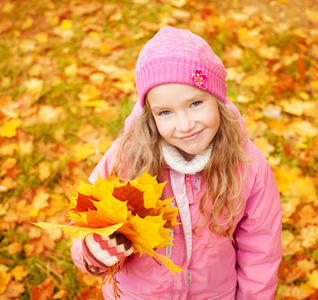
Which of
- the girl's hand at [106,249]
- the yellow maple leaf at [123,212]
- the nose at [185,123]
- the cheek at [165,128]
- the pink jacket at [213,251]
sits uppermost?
the nose at [185,123]

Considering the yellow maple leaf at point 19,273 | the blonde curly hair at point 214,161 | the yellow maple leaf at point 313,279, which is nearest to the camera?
the blonde curly hair at point 214,161

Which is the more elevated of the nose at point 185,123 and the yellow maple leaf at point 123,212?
the nose at point 185,123

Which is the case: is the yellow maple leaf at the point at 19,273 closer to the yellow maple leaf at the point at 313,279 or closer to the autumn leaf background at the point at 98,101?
the autumn leaf background at the point at 98,101

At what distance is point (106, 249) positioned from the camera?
125 centimetres

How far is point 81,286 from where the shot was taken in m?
2.07

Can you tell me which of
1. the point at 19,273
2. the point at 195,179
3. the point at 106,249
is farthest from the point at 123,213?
the point at 19,273

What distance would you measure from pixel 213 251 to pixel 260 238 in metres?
0.22

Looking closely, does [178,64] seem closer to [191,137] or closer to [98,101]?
[191,137]

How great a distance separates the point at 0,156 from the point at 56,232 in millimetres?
828

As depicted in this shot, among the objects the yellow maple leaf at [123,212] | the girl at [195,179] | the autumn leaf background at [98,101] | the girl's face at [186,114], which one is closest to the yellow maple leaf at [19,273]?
the autumn leaf background at [98,101]

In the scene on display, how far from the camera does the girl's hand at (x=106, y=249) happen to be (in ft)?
4.02

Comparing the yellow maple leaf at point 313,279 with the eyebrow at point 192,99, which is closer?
the eyebrow at point 192,99

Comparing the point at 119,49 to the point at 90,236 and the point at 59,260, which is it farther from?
the point at 90,236

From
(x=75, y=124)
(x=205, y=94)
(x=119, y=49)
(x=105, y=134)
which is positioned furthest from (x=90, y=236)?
(x=119, y=49)
